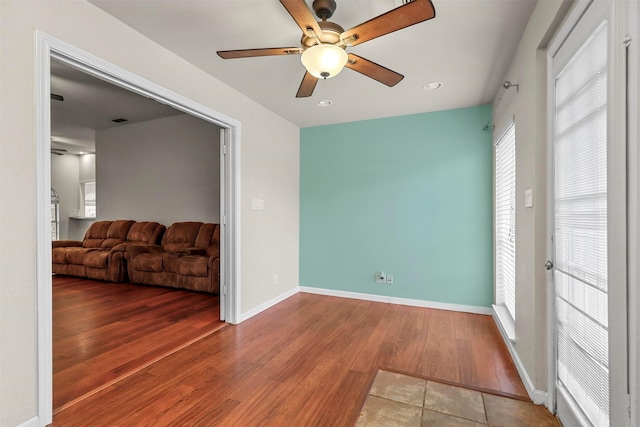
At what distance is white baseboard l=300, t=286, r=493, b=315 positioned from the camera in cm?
358

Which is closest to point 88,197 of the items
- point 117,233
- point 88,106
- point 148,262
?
point 117,233

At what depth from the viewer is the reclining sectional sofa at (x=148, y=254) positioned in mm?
4422

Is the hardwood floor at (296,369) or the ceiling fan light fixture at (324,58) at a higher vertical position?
the ceiling fan light fixture at (324,58)

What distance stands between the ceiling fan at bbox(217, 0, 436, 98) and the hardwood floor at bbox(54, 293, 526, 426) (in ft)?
6.94

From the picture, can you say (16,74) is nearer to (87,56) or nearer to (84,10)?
(87,56)

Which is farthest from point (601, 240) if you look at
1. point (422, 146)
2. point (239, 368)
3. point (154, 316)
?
point (154, 316)

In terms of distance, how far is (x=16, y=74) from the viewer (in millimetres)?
1521

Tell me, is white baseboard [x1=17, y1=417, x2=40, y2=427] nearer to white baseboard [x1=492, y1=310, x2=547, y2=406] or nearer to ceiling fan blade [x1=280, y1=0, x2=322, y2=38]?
ceiling fan blade [x1=280, y1=0, x2=322, y2=38]

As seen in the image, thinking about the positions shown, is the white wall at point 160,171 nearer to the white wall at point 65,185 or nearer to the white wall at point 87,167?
the white wall at point 87,167

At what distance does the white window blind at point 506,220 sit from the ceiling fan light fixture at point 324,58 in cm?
172

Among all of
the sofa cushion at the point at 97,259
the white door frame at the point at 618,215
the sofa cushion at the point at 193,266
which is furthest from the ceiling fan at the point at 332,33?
the sofa cushion at the point at 97,259

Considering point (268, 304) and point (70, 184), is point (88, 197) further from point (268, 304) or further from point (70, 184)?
point (268, 304)

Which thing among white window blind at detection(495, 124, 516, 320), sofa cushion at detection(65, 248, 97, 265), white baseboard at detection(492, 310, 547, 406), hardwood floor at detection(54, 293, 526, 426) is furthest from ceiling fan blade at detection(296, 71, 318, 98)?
sofa cushion at detection(65, 248, 97, 265)

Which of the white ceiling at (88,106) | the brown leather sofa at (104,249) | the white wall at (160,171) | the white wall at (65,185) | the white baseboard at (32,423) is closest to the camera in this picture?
the white baseboard at (32,423)
